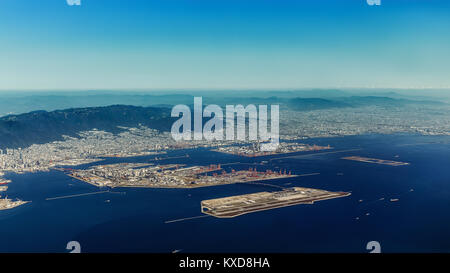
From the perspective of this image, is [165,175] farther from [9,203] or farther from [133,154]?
[133,154]

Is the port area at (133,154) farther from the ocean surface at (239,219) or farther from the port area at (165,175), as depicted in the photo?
the ocean surface at (239,219)

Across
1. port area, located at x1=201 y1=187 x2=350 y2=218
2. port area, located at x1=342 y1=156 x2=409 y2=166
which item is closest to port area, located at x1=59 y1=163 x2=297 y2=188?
port area, located at x1=201 y1=187 x2=350 y2=218

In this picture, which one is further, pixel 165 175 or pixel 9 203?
pixel 165 175

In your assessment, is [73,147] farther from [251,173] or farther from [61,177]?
[251,173]

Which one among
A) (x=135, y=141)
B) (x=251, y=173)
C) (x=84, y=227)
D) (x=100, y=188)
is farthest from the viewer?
(x=135, y=141)

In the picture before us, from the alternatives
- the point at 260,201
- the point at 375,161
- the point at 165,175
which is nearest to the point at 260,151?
the point at 375,161
